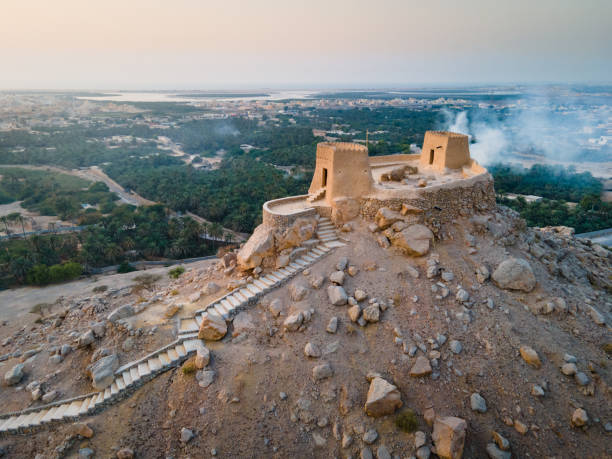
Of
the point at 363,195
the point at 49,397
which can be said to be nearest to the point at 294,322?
the point at 363,195

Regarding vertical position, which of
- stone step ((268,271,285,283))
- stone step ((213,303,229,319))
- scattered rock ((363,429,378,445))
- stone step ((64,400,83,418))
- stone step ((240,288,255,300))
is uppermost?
stone step ((268,271,285,283))

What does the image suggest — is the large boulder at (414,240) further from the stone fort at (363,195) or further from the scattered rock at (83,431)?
the scattered rock at (83,431)

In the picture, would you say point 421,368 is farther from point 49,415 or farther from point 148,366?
point 49,415

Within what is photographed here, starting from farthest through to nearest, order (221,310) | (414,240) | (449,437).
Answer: (414,240) → (221,310) → (449,437)

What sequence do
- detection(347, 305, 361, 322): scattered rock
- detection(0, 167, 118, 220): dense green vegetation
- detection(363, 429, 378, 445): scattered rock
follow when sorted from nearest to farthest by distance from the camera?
detection(363, 429, 378, 445): scattered rock < detection(347, 305, 361, 322): scattered rock < detection(0, 167, 118, 220): dense green vegetation

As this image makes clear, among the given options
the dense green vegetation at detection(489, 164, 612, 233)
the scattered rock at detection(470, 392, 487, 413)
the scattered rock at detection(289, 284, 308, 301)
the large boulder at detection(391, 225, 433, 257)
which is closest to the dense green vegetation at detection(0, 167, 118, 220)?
the scattered rock at detection(289, 284, 308, 301)

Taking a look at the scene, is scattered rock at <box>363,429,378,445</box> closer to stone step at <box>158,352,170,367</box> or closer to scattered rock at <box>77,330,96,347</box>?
stone step at <box>158,352,170,367</box>

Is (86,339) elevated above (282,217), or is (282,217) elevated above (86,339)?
(282,217)
